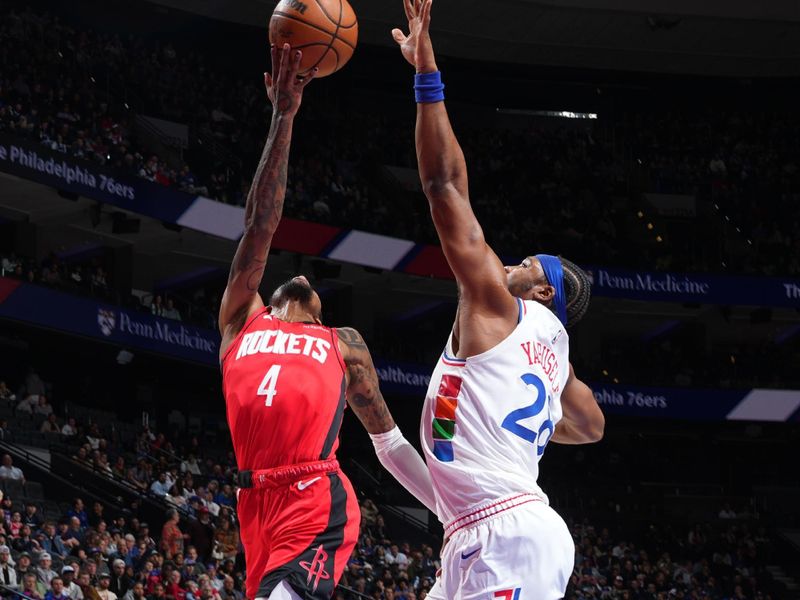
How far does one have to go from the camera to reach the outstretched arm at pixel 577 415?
501cm

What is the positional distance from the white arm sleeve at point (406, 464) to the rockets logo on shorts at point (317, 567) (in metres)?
0.50

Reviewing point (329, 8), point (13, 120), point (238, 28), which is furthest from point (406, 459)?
point (238, 28)

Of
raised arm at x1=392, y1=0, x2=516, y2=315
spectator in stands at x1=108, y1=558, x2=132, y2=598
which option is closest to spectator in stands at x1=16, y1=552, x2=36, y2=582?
spectator in stands at x1=108, y1=558, x2=132, y2=598

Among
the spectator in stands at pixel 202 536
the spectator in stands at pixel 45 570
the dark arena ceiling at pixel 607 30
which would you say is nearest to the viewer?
the spectator in stands at pixel 45 570

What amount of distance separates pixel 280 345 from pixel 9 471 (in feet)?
42.5

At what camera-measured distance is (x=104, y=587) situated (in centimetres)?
1411

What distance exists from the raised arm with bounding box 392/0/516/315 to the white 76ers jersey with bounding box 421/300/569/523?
17 centimetres

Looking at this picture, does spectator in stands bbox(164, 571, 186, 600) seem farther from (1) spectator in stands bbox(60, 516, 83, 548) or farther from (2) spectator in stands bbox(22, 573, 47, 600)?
(2) spectator in stands bbox(22, 573, 47, 600)

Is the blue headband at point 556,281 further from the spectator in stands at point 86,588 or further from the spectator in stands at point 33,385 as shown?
the spectator in stands at point 33,385

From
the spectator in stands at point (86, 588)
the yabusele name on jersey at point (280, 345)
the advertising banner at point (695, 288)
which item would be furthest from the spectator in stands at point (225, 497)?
the yabusele name on jersey at point (280, 345)

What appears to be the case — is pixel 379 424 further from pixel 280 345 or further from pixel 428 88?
pixel 428 88

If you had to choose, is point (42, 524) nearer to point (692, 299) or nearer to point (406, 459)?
point (406, 459)

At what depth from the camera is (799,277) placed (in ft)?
89.5

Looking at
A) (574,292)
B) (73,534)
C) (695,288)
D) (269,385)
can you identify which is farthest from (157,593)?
(695,288)
